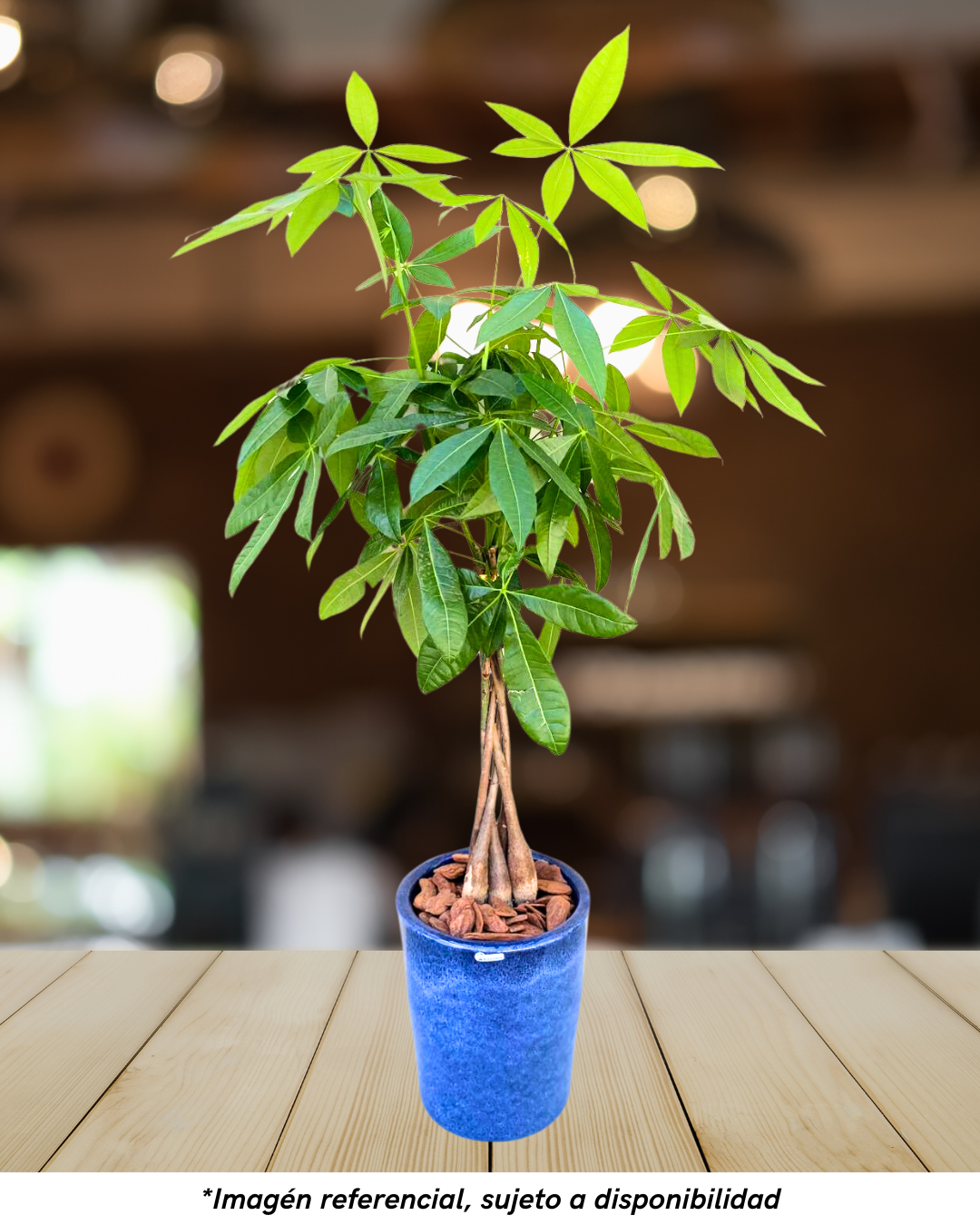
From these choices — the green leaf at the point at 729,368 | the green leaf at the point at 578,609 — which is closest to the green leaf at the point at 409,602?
the green leaf at the point at 578,609

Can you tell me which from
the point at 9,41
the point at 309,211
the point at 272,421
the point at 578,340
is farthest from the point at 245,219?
the point at 9,41

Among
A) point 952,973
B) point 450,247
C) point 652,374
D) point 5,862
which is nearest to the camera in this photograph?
point 450,247

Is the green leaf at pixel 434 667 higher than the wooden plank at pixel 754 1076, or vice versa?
the green leaf at pixel 434 667

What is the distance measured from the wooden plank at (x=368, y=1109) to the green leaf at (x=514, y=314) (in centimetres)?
70

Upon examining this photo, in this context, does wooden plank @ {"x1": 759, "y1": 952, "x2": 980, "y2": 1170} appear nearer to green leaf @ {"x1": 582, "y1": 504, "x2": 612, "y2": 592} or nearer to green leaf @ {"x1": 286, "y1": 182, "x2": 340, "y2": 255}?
green leaf @ {"x1": 582, "y1": 504, "x2": 612, "y2": 592}

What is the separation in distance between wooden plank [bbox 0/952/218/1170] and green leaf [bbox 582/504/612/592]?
0.71 metres

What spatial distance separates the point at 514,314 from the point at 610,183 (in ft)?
0.47

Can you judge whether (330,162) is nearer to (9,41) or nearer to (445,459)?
(445,459)

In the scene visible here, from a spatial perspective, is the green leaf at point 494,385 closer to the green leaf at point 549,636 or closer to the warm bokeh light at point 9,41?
the green leaf at point 549,636

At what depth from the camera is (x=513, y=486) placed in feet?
2.48

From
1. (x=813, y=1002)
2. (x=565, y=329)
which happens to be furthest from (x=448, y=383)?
(x=813, y=1002)

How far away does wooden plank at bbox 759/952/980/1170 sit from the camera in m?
0.89

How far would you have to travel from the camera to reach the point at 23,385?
11.7 feet

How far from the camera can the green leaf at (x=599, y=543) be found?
0.88 meters
